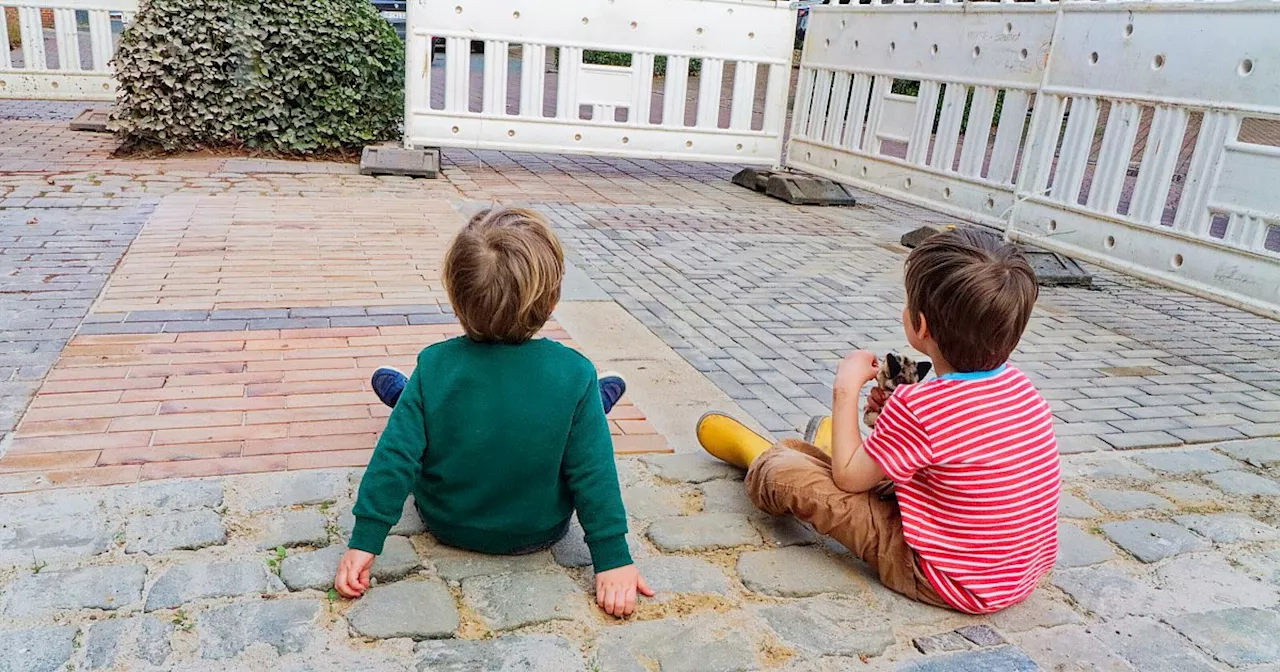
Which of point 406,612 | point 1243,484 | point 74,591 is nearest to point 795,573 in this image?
point 406,612

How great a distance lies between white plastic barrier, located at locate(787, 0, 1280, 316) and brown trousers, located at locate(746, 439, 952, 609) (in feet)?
10.6

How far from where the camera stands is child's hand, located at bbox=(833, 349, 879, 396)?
7.06ft

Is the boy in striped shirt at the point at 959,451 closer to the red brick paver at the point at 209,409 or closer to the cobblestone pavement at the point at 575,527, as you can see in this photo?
the cobblestone pavement at the point at 575,527

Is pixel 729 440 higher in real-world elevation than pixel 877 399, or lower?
lower

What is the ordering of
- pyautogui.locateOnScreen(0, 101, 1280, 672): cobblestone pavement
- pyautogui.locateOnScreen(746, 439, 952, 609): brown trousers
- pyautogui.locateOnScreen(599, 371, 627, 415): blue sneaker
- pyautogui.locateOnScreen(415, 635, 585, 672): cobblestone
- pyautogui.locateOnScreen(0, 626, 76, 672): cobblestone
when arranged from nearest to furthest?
1. pyautogui.locateOnScreen(0, 626, 76, 672): cobblestone
2. pyautogui.locateOnScreen(415, 635, 585, 672): cobblestone
3. pyautogui.locateOnScreen(0, 101, 1280, 672): cobblestone pavement
4. pyautogui.locateOnScreen(746, 439, 952, 609): brown trousers
5. pyautogui.locateOnScreen(599, 371, 627, 415): blue sneaker

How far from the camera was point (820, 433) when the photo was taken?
9.36 ft

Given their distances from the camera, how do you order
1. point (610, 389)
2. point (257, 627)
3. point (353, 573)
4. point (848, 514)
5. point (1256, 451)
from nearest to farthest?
point (257, 627), point (353, 573), point (848, 514), point (610, 389), point (1256, 451)

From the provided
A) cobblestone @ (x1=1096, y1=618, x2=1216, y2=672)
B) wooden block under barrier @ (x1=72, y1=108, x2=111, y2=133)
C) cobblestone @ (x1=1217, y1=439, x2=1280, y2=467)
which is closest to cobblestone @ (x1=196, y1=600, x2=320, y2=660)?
cobblestone @ (x1=1096, y1=618, x2=1216, y2=672)

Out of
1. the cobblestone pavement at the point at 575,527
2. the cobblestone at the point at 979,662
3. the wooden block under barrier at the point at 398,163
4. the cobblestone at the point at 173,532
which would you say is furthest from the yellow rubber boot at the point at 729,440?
the wooden block under barrier at the point at 398,163

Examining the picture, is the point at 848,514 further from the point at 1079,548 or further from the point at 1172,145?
the point at 1172,145

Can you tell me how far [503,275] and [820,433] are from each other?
124 cm

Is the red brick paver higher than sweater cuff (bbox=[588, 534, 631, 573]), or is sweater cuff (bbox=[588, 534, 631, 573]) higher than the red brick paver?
sweater cuff (bbox=[588, 534, 631, 573])

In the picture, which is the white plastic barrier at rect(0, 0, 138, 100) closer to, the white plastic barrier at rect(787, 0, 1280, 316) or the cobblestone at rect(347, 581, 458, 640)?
the white plastic barrier at rect(787, 0, 1280, 316)

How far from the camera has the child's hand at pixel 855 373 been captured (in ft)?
7.06
